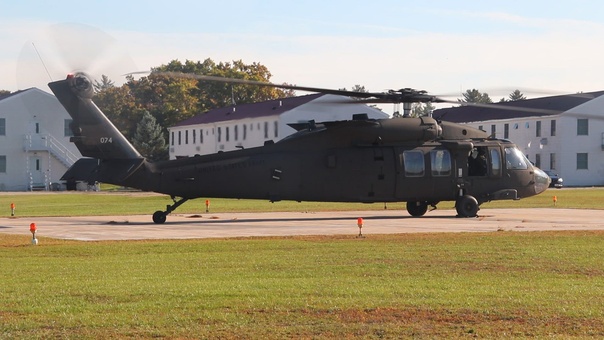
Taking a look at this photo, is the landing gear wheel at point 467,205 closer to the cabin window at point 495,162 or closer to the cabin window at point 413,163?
the cabin window at point 495,162

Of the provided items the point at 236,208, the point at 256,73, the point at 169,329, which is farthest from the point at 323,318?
the point at 256,73

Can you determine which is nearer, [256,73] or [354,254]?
[354,254]

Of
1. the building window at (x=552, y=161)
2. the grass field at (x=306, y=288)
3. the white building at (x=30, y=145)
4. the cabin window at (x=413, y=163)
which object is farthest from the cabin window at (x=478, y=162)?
the white building at (x=30, y=145)

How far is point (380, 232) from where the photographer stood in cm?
3112

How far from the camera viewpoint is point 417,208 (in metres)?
40.2

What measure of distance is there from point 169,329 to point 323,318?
216 cm

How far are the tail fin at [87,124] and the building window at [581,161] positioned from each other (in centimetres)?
7182

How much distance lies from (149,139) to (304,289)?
98359mm

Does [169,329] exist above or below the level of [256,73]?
below

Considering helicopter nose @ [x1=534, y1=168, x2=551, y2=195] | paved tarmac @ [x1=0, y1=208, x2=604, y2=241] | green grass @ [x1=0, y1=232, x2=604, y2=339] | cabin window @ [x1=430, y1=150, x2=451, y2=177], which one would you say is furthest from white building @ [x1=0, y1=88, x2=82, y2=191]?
green grass @ [x1=0, y1=232, x2=604, y2=339]

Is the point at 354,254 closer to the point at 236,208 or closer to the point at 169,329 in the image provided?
the point at 169,329

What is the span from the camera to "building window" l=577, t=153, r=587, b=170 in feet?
326

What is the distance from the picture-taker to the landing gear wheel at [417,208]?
4016cm

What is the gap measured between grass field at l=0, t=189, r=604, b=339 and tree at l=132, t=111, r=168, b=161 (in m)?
85.8
